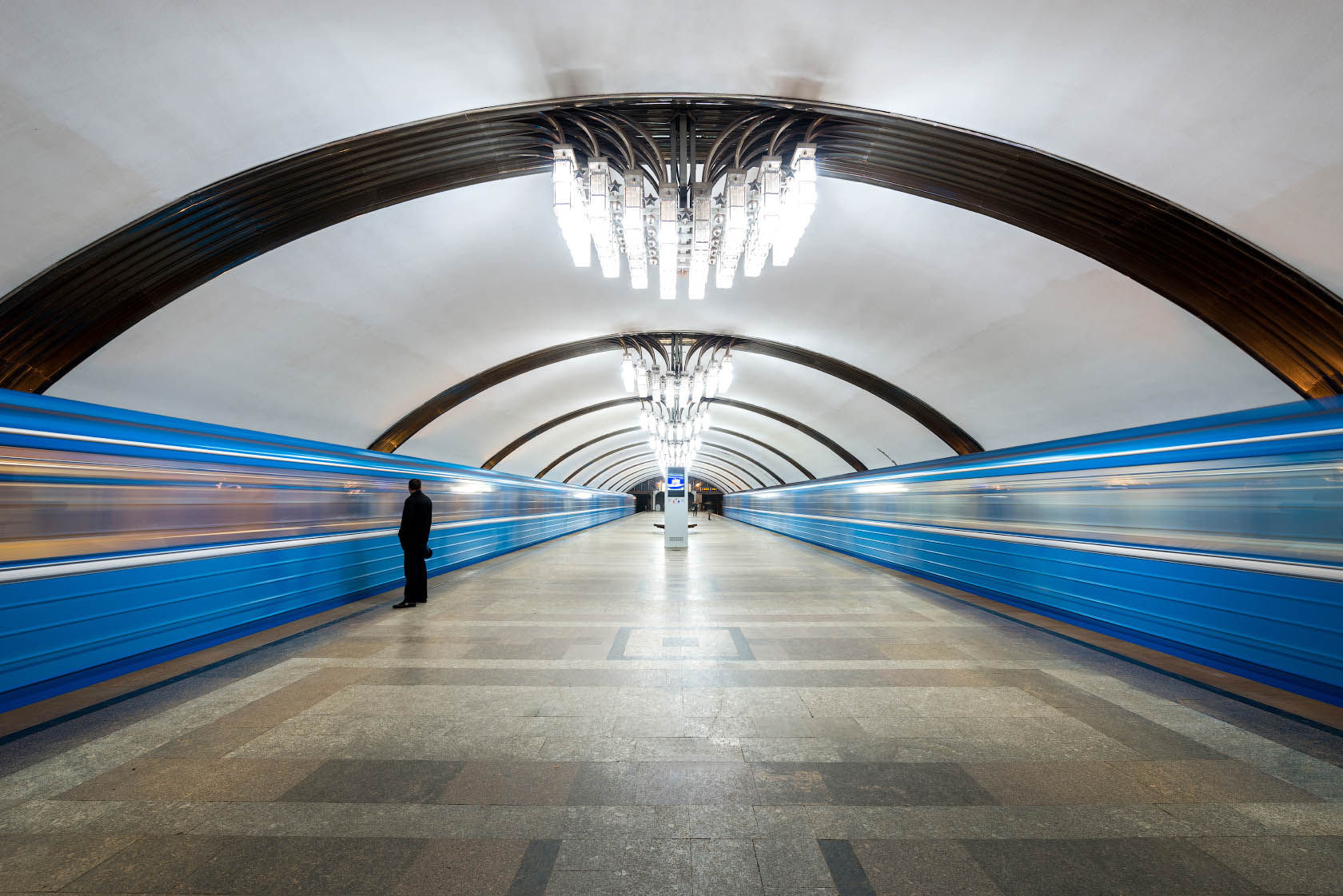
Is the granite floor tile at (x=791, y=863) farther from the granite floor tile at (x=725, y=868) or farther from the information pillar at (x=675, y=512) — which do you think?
the information pillar at (x=675, y=512)

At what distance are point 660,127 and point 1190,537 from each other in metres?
5.50

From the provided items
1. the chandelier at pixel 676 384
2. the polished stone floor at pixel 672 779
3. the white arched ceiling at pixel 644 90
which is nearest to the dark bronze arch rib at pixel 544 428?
the chandelier at pixel 676 384

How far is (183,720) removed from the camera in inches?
117

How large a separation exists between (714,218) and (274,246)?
4.94 metres

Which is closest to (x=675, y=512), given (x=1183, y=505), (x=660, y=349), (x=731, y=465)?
(x=660, y=349)

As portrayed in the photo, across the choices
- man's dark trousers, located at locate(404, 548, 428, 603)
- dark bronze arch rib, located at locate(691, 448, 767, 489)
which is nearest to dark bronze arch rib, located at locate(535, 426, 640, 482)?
dark bronze arch rib, located at locate(691, 448, 767, 489)

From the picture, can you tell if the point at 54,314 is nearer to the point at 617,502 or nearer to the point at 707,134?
the point at 707,134

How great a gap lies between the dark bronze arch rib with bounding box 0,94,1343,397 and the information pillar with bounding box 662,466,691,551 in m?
9.13

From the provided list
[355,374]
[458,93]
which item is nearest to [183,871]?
[458,93]

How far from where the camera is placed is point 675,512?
1409 cm

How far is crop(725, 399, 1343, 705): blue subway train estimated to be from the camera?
3230 millimetres

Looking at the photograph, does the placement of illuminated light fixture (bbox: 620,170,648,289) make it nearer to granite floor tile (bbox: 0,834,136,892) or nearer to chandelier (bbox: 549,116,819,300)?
chandelier (bbox: 549,116,819,300)

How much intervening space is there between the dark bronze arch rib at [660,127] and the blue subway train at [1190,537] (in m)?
2.51

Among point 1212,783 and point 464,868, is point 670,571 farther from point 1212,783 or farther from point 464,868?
point 464,868
